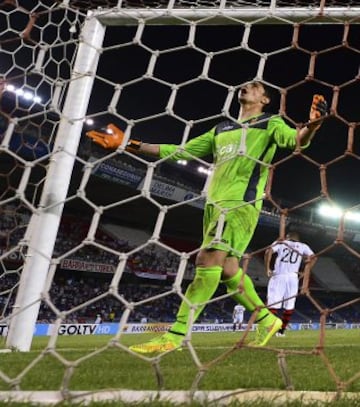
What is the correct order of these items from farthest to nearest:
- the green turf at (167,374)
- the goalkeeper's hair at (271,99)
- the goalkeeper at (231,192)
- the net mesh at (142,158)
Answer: the goalkeeper's hair at (271,99) → the goalkeeper at (231,192) → the net mesh at (142,158) → the green turf at (167,374)

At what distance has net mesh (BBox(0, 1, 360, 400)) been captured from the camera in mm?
1664

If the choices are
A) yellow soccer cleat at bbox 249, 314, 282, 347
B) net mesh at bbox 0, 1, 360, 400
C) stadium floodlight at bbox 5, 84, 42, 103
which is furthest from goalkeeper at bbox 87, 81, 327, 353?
stadium floodlight at bbox 5, 84, 42, 103

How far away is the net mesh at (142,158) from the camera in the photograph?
1664mm

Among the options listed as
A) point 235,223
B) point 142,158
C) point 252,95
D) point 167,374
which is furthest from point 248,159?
point 142,158

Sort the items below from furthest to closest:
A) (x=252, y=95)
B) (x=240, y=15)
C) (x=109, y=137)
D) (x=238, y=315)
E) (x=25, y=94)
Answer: (x=238, y=315) → (x=25, y=94) → (x=252, y=95) → (x=240, y=15) → (x=109, y=137)

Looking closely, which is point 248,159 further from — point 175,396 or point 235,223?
point 175,396

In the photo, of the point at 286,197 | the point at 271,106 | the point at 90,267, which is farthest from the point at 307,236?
the point at 271,106

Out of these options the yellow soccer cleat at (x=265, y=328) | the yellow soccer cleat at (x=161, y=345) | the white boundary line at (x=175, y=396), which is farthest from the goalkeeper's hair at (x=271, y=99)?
the white boundary line at (x=175, y=396)

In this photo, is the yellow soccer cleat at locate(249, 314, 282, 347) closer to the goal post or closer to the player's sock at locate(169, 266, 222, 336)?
the player's sock at locate(169, 266, 222, 336)

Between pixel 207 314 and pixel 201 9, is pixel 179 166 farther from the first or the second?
pixel 201 9

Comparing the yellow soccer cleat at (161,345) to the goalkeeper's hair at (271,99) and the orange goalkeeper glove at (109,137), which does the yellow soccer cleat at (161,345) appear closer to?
the orange goalkeeper glove at (109,137)

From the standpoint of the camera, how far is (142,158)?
8.84 m

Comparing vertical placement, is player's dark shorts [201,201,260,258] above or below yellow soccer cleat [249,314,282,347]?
above

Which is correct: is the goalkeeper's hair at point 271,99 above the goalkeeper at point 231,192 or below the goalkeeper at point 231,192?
above
